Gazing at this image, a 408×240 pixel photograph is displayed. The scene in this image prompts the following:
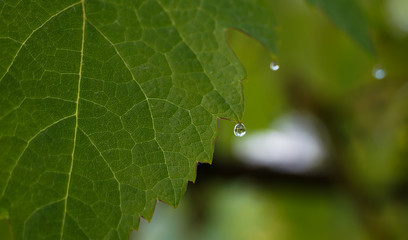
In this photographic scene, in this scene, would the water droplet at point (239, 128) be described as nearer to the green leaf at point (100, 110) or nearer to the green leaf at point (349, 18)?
the green leaf at point (100, 110)

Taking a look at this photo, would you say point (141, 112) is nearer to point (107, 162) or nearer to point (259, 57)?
point (107, 162)

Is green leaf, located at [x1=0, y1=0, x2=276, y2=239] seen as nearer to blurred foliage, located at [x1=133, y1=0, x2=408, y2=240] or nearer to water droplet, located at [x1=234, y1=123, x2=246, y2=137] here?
water droplet, located at [x1=234, y1=123, x2=246, y2=137]

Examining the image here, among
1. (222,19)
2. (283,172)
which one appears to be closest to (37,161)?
(222,19)

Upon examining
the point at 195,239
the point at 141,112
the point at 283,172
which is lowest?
the point at 195,239

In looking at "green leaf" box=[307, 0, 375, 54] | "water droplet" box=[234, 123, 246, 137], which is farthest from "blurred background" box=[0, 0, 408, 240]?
"water droplet" box=[234, 123, 246, 137]

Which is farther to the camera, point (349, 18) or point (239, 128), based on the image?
point (349, 18)

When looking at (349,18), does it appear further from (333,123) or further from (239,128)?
(333,123)

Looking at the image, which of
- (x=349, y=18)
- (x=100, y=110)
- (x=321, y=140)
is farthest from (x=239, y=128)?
(x=321, y=140)
